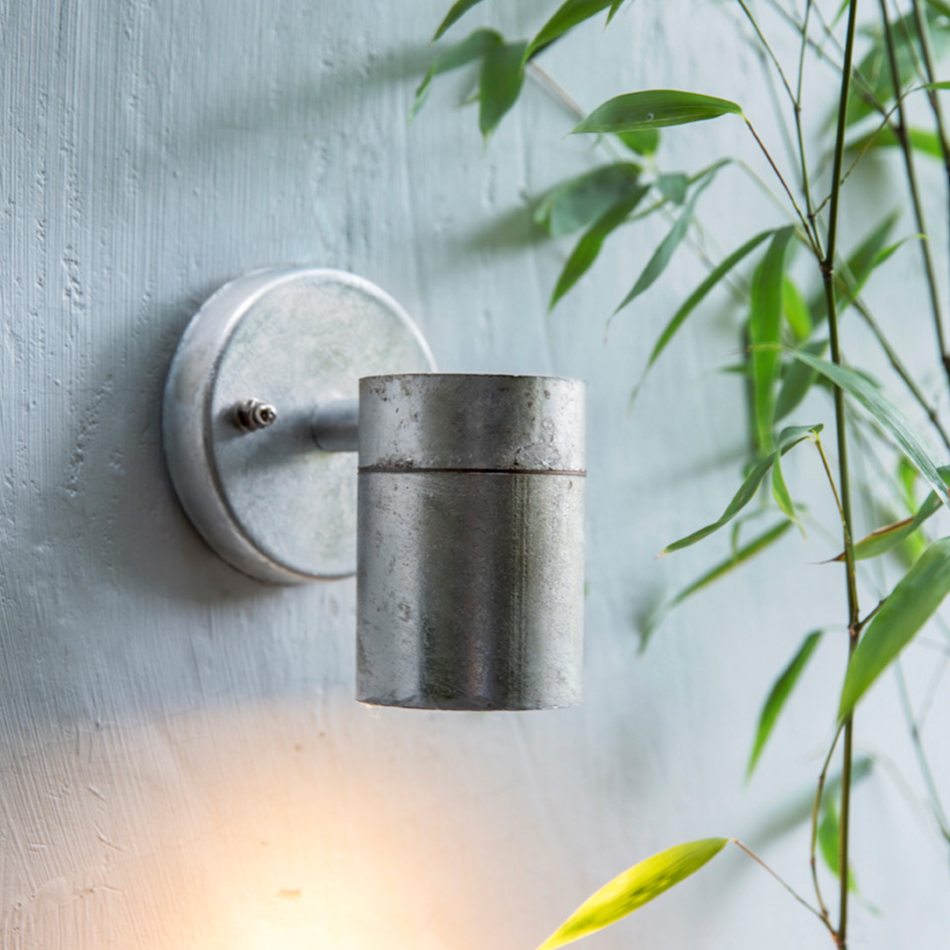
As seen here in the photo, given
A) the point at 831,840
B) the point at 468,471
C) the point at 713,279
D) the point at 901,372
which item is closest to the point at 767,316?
the point at 713,279

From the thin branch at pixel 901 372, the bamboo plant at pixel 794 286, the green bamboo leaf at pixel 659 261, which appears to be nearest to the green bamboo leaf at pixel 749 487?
the bamboo plant at pixel 794 286

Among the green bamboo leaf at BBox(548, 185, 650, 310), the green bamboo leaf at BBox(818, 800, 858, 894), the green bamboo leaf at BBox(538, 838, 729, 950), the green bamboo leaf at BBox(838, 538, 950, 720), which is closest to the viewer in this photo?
the green bamboo leaf at BBox(838, 538, 950, 720)

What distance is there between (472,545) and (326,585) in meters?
0.14

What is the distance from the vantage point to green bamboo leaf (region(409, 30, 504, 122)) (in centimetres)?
49

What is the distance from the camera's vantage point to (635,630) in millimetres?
601

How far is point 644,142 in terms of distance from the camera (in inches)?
22.8

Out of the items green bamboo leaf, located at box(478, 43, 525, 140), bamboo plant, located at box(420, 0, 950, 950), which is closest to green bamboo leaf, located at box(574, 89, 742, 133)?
bamboo plant, located at box(420, 0, 950, 950)

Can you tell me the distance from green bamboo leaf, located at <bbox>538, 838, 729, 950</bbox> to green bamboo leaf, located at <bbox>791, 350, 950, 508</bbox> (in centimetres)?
19

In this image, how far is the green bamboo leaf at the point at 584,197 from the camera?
548 mm

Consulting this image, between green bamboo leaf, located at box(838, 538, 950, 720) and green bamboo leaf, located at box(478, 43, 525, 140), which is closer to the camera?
green bamboo leaf, located at box(838, 538, 950, 720)

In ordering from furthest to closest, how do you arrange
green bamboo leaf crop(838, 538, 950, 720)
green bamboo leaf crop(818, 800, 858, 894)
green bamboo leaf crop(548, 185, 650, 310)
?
green bamboo leaf crop(818, 800, 858, 894) < green bamboo leaf crop(548, 185, 650, 310) < green bamboo leaf crop(838, 538, 950, 720)

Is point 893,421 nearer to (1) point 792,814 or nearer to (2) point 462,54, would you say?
(2) point 462,54

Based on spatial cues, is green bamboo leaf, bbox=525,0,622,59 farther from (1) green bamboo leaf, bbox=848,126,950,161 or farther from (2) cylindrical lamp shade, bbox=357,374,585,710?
(1) green bamboo leaf, bbox=848,126,950,161

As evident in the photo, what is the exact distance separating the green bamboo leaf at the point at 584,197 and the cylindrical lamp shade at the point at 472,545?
22 centimetres
